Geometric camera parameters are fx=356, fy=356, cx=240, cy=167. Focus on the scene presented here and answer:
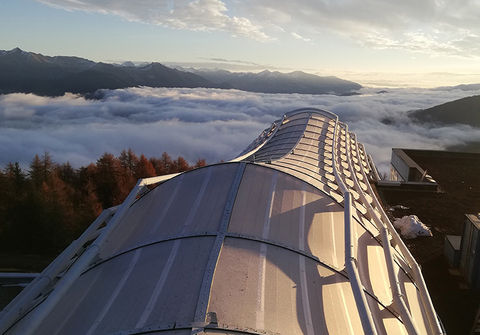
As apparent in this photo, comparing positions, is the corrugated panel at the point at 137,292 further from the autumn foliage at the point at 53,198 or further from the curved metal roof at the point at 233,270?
the autumn foliage at the point at 53,198

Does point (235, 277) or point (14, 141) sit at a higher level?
point (235, 277)

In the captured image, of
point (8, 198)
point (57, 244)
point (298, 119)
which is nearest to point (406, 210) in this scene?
point (298, 119)

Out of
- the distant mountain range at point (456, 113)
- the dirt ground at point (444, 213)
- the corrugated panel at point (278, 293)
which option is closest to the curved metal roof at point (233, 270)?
the corrugated panel at point (278, 293)

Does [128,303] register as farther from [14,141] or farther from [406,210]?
[14,141]

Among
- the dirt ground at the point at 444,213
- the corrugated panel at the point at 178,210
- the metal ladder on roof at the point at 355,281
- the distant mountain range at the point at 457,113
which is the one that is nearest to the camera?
the metal ladder on roof at the point at 355,281

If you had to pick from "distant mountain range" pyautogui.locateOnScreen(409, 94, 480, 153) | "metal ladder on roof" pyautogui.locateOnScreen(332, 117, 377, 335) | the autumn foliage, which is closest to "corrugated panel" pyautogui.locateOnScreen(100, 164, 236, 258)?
"metal ladder on roof" pyautogui.locateOnScreen(332, 117, 377, 335)

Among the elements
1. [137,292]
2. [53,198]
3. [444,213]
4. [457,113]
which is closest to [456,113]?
[457,113]

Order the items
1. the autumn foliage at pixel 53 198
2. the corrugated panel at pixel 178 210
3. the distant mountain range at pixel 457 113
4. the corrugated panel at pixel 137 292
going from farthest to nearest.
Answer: the distant mountain range at pixel 457 113
the autumn foliage at pixel 53 198
the corrugated panel at pixel 178 210
the corrugated panel at pixel 137 292
